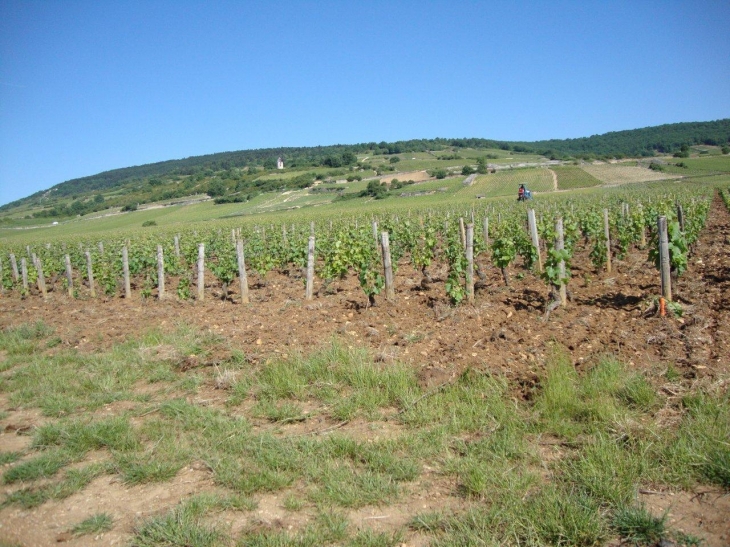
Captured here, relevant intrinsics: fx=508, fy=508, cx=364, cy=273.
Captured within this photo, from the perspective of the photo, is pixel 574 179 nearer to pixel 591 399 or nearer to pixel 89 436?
pixel 591 399

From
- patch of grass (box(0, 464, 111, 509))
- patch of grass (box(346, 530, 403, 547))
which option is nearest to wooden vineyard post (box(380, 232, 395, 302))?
patch of grass (box(0, 464, 111, 509))

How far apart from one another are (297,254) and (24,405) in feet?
31.5

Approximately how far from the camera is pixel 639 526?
3086mm

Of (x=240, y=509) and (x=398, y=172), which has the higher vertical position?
(x=398, y=172)

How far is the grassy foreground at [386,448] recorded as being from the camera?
3350 mm

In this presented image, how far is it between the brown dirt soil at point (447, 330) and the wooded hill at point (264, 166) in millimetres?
75846

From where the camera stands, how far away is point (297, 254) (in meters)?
15.3

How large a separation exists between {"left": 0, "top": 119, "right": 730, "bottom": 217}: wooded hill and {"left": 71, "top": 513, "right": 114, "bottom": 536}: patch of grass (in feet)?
270

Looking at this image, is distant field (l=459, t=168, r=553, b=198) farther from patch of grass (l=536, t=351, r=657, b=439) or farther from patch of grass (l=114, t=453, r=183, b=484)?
patch of grass (l=114, t=453, r=183, b=484)

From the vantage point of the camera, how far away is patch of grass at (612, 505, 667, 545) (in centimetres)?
303

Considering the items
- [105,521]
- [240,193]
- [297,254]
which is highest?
[240,193]

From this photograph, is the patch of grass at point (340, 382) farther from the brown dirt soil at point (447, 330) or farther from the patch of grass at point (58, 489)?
the patch of grass at point (58, 489)

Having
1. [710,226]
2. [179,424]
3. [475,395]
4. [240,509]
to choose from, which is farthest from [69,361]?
[710,226]

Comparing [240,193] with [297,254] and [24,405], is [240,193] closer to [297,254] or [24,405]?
[297,254]
